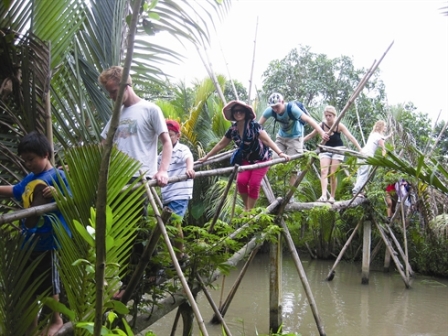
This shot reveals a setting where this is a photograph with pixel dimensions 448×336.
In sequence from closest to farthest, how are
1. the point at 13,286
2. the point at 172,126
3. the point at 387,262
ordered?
the point at 13,286, the point at 172,126, the point at 387,262

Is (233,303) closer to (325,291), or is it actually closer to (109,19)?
(325,291)

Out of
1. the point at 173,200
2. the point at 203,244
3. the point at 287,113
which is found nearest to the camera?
the point at 203,244

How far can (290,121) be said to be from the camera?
6.01 metres

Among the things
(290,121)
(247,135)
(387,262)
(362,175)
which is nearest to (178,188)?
(247,135)

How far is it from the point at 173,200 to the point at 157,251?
0.68 metres

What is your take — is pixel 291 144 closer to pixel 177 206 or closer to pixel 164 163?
pixel 177 206

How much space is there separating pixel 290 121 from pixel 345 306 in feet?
16.0

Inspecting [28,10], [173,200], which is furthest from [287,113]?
[28,10]

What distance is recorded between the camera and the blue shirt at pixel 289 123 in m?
5.83

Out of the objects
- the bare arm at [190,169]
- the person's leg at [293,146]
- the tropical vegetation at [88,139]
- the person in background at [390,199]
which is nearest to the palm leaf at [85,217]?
the tropical vegetation at [88,139]

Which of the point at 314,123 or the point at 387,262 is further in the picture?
the point at 387,262

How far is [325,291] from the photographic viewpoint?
1091cm

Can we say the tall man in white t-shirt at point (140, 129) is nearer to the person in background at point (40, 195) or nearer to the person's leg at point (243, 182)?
the person in background at point (40, 195)

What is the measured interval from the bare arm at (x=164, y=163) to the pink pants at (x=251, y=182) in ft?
7.95
